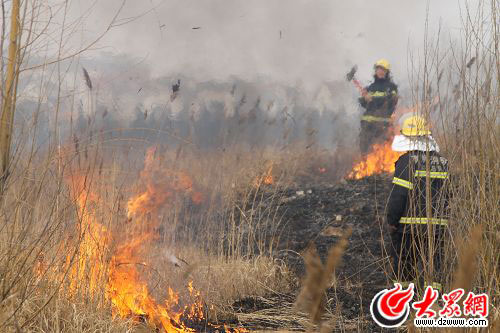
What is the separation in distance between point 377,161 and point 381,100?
4.41 feet

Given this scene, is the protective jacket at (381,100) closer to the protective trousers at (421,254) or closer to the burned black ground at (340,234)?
the burned black ground at (340,234)

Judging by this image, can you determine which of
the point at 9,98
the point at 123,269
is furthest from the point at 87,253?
the point at 9,98

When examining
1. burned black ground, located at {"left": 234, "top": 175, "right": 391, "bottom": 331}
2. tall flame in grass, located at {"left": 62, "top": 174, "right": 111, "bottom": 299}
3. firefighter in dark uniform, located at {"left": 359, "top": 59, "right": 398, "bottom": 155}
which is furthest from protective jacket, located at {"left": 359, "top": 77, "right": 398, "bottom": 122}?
tall flame in grass, located at {"left": 62, "top": 174, "right": 111, "bottom": 299}

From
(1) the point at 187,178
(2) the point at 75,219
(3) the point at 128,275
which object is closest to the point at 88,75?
(2) the point at 75,219

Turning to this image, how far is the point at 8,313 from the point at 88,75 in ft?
6.48

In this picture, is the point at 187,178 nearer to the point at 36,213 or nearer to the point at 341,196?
the point at 341,196

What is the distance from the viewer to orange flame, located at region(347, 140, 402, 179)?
10.8 metres

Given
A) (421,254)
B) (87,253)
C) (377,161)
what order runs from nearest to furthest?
1. (421,254)
2. (87,253)
3. (377,161)

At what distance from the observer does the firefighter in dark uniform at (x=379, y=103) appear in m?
10.5

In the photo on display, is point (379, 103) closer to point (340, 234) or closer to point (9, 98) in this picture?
point (340, 234)

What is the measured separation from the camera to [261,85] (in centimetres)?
1240

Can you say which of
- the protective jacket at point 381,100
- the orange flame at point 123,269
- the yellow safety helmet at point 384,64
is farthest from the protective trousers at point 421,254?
the yellow safety helmet at point 384,64

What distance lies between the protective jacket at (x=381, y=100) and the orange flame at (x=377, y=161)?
2.13 feet

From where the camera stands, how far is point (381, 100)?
415 inches
